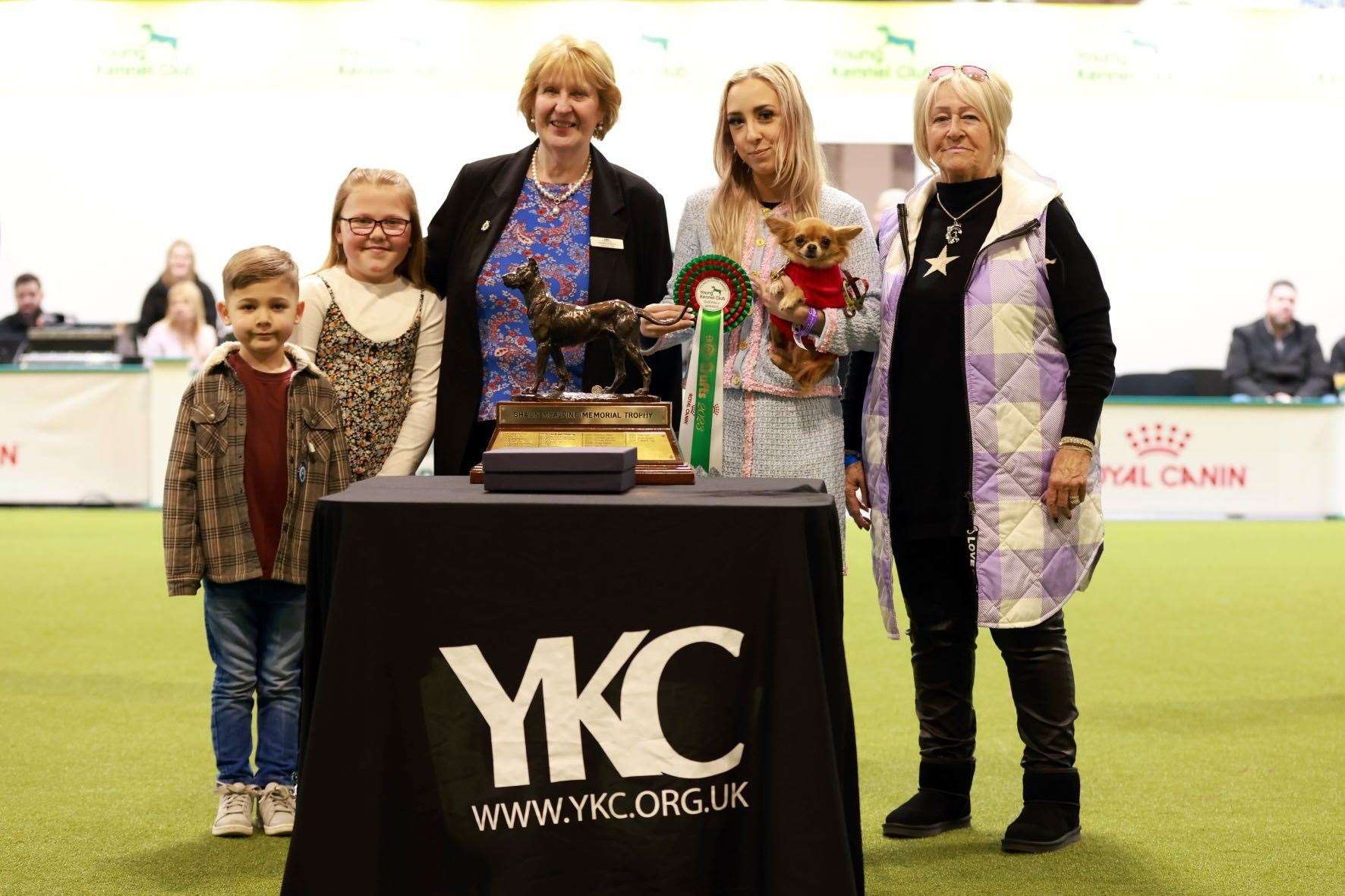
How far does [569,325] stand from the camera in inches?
101

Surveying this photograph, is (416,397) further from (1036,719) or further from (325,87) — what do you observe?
(325,87)

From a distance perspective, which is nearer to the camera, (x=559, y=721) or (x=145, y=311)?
(x=559, y=721)

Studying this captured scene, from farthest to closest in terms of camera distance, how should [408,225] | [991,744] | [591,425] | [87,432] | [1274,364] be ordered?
[1274,364] < [87,432] < [991,744] < [408,225] < [591,425]

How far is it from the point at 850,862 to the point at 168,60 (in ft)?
32.8

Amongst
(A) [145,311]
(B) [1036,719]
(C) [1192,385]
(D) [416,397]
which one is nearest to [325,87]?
(A) [145,311]

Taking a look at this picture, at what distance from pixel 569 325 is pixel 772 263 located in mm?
525

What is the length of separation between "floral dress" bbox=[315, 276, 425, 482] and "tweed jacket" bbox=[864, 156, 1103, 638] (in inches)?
45.4

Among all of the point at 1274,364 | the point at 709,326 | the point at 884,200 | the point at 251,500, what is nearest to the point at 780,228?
the point at 709,326

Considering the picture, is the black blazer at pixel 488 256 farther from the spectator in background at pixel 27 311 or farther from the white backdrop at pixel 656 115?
the spectator in background at pixel 27 311

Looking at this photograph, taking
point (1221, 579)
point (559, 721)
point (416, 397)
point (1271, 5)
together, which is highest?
point (1271, 5)

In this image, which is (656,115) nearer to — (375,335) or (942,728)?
(375,335)

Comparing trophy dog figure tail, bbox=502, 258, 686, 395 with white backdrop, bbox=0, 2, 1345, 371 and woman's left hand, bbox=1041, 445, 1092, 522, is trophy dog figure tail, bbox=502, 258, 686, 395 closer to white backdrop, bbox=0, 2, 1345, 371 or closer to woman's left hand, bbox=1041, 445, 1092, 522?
woman's left hand, bbox=1041, 445, 1092, 522

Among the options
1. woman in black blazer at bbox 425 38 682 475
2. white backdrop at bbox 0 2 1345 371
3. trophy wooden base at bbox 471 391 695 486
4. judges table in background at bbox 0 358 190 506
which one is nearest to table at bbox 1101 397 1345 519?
white backdrop at bbox 0 2 1345 371

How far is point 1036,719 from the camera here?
9.53ft
